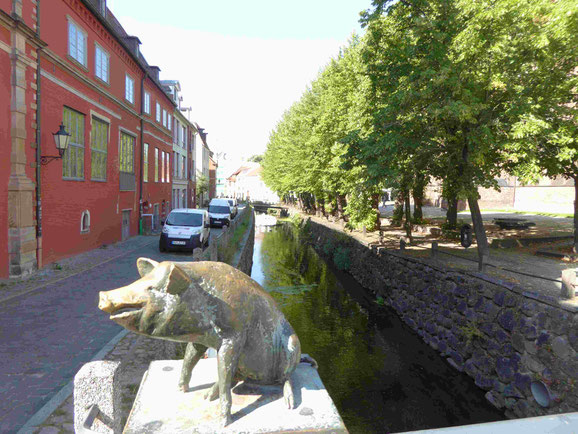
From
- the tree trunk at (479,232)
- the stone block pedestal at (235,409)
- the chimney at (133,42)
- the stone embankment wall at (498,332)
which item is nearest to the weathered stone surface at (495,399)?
the stone embankment wall at (498,332)

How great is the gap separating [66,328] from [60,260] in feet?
25.0

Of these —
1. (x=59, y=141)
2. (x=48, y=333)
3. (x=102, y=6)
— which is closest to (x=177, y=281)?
(x=48, y=333)

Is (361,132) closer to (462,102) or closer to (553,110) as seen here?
(462,102)

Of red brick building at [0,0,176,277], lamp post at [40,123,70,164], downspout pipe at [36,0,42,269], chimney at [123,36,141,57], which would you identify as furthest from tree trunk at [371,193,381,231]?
chimney at [123,36,141,57]

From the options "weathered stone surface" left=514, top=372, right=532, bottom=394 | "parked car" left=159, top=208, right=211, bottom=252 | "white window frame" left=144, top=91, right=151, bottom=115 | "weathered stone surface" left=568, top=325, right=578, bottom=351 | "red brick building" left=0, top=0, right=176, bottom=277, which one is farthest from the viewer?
"white window frame" left=144, top=91, right=151, bottom=115

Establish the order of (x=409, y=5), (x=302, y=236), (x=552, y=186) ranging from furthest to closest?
1. (x=302, y=236)
2. (x=552, y=186)
3. (x=409, y=5)

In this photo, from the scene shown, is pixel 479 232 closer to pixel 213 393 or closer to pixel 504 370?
pixel 504 370

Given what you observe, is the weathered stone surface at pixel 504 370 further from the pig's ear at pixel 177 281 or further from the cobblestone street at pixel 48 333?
the pig's ear at pixel 177 281

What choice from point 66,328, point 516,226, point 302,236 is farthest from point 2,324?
point 302,236

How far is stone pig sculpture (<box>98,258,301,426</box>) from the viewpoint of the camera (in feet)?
7.39

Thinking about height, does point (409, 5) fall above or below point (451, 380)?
above

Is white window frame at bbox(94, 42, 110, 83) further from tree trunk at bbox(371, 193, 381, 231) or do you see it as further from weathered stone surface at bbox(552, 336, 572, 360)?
weathered stone surface at bbox(552, 336, 572, 360)

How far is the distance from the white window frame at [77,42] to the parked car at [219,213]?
15.6 meters

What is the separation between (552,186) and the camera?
3319 centimetres
